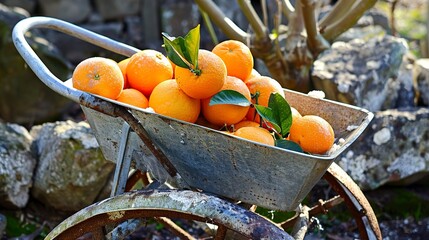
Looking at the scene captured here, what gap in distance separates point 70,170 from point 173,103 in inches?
52.0

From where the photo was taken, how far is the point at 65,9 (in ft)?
17.8

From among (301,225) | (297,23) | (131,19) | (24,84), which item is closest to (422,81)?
(297,23)

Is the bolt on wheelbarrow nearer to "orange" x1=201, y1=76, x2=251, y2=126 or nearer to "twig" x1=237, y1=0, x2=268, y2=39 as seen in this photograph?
"orange" x1=201, y1=76, x2=251, y2=126

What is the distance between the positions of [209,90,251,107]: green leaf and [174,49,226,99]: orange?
0.12 feet

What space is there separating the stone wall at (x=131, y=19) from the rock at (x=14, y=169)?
2.19 meters

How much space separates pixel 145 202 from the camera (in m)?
2.05

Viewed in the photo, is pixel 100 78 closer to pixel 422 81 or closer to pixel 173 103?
pixel 173 103

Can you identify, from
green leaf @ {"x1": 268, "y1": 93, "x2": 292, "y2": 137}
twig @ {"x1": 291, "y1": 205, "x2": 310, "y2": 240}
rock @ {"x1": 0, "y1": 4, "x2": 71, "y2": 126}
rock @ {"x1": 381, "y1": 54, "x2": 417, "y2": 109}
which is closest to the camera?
green leaf @ {"x1": 268, "y1": 93, "x2": 292, "y2": 137}

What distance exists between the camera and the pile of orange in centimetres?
203

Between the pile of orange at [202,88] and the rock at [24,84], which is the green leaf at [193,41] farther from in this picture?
the rock at [24,84]

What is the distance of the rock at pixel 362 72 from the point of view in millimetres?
3447

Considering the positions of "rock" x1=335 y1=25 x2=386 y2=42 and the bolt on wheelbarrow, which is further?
"rock" x1=335 y1=25 x2=386 y2=42

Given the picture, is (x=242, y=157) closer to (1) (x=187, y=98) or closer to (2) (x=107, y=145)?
(1) (x=187, y=98)

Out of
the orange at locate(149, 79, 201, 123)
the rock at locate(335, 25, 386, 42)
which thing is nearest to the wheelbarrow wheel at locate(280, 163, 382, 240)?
the orange at locate(149, 79, 201, 123)
